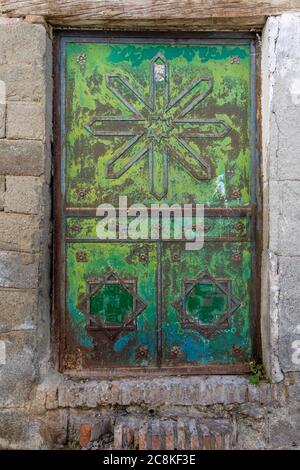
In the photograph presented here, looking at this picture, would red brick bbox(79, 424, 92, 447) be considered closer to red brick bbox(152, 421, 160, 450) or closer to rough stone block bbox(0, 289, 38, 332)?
red brick bbox(152, 421, 160, 450)

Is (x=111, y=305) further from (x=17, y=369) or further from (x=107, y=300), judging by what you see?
(x=17, y=369)

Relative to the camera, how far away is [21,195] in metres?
2.89

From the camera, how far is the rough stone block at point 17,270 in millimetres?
2879

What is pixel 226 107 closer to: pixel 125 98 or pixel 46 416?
pixel 125 98

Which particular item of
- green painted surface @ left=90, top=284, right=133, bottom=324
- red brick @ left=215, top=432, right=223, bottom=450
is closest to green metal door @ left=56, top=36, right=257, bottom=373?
green painted surface @ left=90, top=284, right=133, bottom=324

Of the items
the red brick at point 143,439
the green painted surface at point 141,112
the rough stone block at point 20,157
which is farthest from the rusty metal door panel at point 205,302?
the rough stone block at point 20,157

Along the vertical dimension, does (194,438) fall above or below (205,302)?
below

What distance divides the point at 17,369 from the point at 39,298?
0.46 m

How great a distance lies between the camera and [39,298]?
2.91m

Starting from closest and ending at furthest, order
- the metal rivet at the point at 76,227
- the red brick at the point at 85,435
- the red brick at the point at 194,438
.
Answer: the red brick at the point at 194,438 < the red brick at the point at 85,435 < the metal rivet at the point at 76,227

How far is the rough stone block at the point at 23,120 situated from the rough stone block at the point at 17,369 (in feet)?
4.10

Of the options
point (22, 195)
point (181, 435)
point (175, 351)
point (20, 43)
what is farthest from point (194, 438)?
point (20, 43)

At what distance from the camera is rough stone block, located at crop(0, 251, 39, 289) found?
2.88m

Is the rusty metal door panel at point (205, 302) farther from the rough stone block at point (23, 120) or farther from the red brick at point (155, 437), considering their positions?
the rough stone block at point (23, 120)
